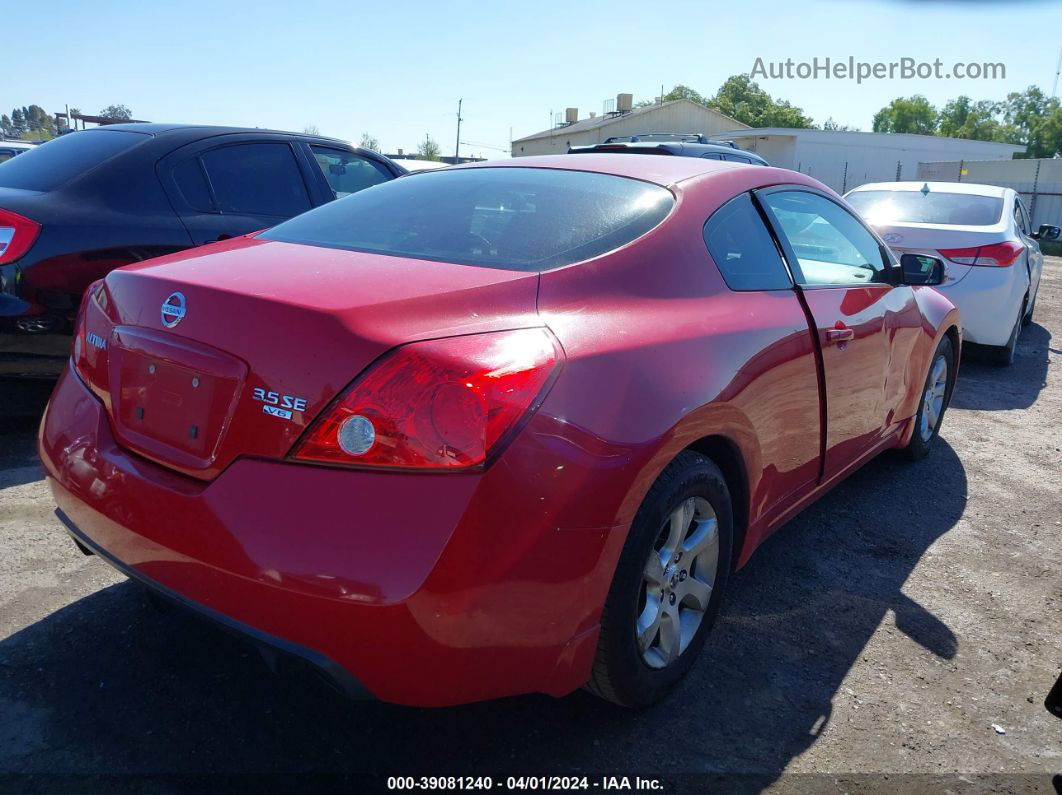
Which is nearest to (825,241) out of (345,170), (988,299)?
(345,170)

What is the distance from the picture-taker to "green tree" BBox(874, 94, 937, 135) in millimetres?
97625

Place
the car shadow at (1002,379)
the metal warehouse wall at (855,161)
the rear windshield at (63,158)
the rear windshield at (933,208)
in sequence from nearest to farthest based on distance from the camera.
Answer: the rear windshield at (63,158) < the car shadow at (1002,379) < the rear windshield at (933,208) < the metal warehouse wall at (855,161)

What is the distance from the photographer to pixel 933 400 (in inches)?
187

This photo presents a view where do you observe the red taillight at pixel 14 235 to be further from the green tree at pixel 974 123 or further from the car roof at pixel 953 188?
the green tree at pixel 974 123

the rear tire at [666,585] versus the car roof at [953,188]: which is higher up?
the car roof at [953,188]

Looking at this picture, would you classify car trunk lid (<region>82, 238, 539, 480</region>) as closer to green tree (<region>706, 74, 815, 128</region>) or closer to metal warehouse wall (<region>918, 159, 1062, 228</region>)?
metal warehouse wall (<region>918, 159, 1062, 228</region>)

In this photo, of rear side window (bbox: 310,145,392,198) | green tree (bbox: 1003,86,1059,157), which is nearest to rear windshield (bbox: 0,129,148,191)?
rear side window (bbox: 310,145,392,198)

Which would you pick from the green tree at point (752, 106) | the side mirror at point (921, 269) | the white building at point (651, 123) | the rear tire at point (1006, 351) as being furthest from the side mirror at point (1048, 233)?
the green tree at point (752, 106)

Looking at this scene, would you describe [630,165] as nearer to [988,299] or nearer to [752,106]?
[988,299]

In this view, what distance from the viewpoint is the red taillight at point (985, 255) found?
6742mm

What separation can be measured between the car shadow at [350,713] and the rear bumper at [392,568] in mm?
125

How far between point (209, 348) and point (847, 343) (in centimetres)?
229

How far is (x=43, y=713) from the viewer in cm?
229

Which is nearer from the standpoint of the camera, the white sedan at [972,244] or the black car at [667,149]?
the white sedan at [972,244]
